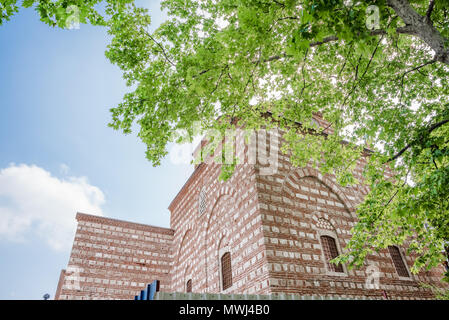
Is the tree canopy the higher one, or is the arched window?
the tree canopy

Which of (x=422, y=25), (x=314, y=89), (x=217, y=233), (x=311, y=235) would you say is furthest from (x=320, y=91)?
(x=217, y=233)

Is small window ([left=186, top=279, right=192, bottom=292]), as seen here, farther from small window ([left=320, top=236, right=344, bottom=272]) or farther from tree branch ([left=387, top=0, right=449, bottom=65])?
tree branch ([left=387, top=0, right=449, bottom=65])

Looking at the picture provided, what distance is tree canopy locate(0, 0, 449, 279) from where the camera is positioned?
4.43 m

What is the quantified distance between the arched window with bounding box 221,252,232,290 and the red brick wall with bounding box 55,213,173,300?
220 inches

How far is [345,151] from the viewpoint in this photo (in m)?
6.77

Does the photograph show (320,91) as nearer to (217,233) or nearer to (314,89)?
(314,89)

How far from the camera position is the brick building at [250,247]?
7.08 meters

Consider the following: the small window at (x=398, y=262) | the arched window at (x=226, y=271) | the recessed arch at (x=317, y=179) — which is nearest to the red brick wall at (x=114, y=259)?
the arched window at (x=226, y=271)

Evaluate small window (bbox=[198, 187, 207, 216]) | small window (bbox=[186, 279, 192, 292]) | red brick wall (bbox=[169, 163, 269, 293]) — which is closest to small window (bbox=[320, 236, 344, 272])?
red brick wall (bbox=[169, 163, 269, 293])

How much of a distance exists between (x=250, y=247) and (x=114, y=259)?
313 inches

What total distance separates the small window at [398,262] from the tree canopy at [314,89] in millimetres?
3703

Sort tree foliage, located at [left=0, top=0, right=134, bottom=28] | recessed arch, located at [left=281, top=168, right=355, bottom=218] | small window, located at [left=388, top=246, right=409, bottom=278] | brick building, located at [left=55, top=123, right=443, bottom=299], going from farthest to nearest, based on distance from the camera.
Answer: small window, located at [left=388, top=246, right=409, bottom=278] → recessed arch, located at [left=281, top=168, right=355, bottom=218] → brick building, located at [left=55, top=123, right=443, bottom=299] → tree foliage, located at [left=0, top=0, right=134, bottom=28]
